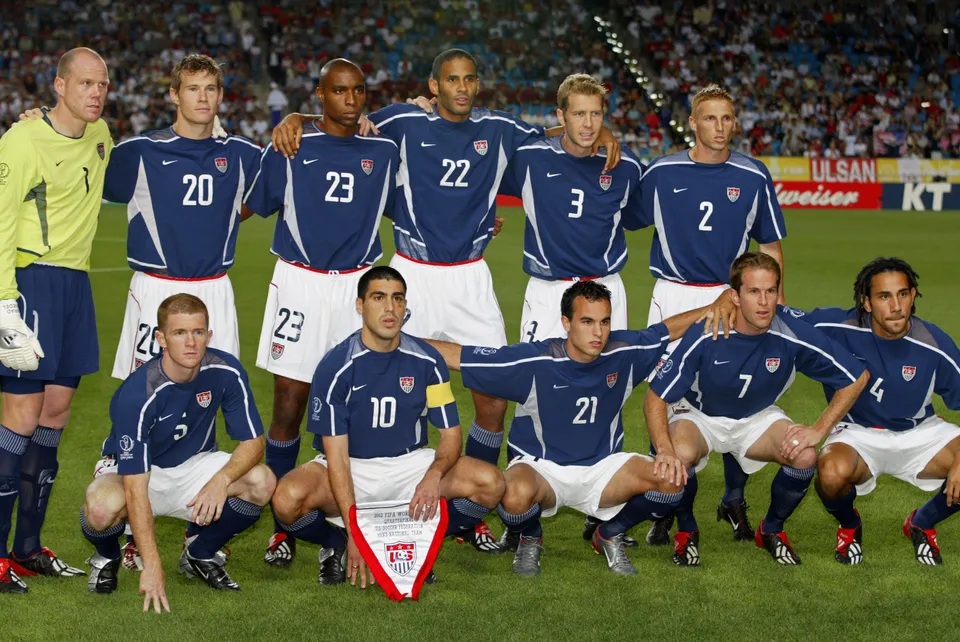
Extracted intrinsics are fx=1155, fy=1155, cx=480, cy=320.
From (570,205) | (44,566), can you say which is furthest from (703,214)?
(44,566)

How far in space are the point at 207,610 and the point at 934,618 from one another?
9.74 feet

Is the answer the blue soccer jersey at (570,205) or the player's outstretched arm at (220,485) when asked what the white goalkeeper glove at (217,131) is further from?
the player's outstretched arm at (220,485)

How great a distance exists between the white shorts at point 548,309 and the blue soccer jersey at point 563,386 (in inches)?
26.8

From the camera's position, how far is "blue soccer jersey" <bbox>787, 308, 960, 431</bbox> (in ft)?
18.2

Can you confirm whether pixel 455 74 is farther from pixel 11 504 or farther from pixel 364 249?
pixel 11 504

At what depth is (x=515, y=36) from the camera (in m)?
32.5

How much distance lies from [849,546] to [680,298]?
60.5 inches

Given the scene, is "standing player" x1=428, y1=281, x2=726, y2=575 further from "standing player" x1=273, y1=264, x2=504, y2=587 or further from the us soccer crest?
the us soccer crest

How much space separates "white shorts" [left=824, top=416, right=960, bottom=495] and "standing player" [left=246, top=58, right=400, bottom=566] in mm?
2547

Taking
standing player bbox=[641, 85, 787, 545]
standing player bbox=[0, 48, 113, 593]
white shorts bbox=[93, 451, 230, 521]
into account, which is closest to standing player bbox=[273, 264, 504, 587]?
white shorts bbox=[93, 451, 230, 521]

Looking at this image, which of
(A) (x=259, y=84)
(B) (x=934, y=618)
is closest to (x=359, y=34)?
(A) (x=259, y=84)

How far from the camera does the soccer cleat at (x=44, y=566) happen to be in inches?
203

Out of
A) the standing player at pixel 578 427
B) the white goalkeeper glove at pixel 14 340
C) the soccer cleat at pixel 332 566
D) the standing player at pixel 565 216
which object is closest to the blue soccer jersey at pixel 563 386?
the standing player at pixel 578 427

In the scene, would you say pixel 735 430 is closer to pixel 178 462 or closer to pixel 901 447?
pixel 901 447
